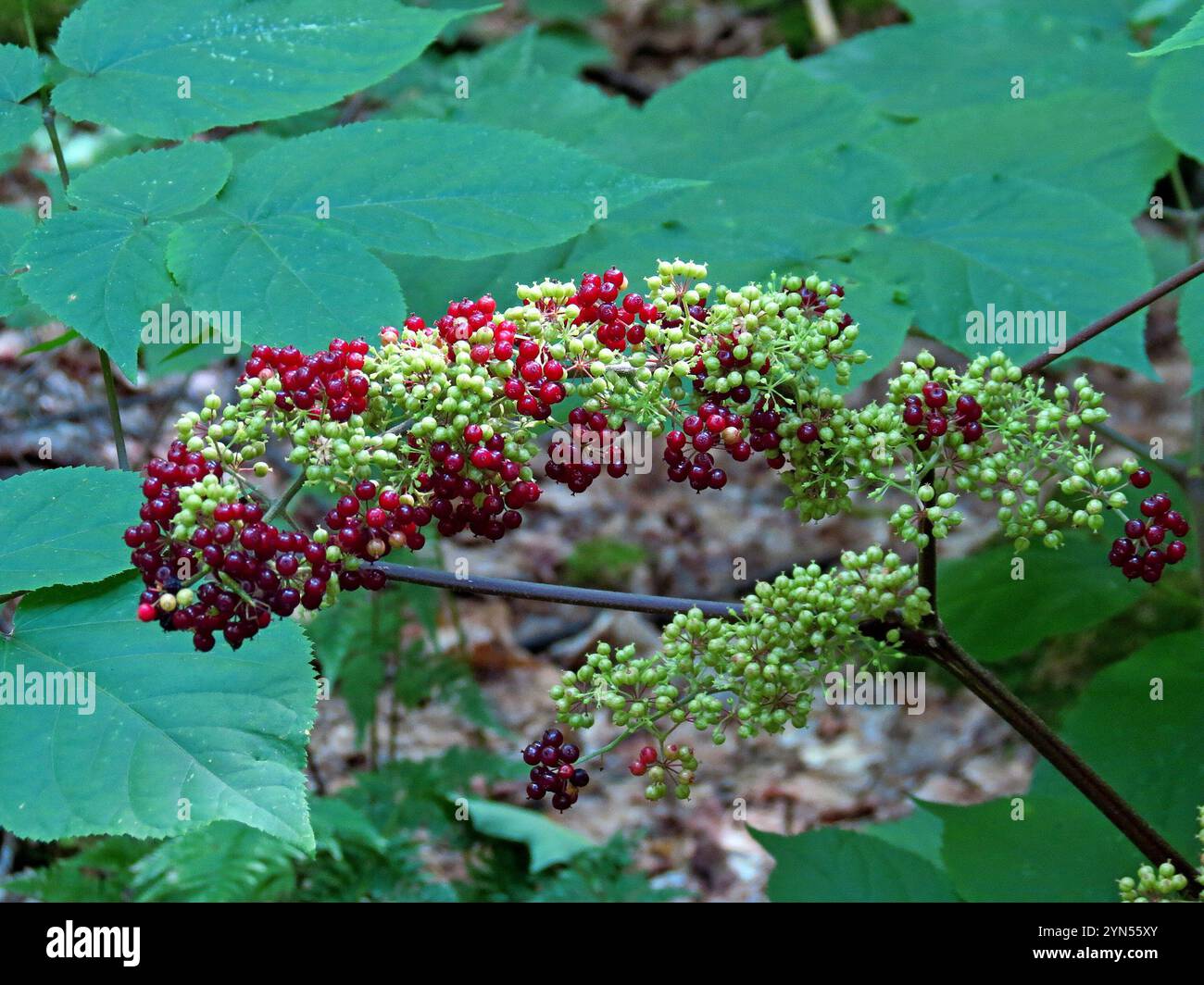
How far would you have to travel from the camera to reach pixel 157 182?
181 centimetres

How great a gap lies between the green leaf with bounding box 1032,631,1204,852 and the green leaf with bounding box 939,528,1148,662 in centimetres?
21

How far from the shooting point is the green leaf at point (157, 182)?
1758 millimetres

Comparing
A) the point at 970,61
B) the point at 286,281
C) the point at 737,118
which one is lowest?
the point at 286,281

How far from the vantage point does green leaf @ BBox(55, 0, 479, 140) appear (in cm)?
183

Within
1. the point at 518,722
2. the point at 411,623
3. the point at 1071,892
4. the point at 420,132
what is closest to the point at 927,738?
the point at 518,722

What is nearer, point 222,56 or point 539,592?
point 539,592

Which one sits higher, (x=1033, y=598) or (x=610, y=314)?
(x=610, y=314)

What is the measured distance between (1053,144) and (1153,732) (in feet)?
4.17

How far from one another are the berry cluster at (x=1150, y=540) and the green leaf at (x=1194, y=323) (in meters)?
0.55

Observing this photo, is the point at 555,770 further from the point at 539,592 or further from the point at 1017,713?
the point at 1017,713

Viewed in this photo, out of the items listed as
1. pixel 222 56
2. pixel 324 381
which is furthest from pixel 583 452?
pixel 222 56

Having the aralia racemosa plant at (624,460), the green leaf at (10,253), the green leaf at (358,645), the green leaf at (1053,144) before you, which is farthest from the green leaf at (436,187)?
the green leaf at (358,645)

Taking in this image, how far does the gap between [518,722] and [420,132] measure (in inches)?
123

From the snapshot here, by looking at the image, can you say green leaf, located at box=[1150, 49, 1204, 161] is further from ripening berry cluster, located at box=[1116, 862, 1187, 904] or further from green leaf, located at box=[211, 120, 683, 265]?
ripening berry cluster, located at box=[1116, 862, 1187, 904]
